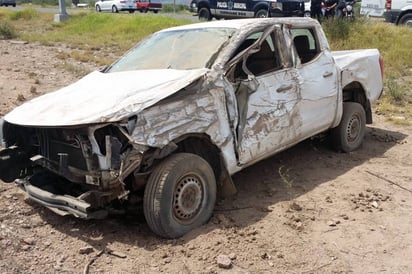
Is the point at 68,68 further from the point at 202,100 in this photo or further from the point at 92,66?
the point at 202,100

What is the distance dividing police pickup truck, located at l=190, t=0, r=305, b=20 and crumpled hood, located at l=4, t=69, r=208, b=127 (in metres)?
15.0

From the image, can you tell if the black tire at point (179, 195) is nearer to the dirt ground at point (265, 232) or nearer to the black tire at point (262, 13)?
the dirt ground at point (265, 232)

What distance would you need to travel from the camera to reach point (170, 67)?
4699 millimetres

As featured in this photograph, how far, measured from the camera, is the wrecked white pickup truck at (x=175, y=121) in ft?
12.5

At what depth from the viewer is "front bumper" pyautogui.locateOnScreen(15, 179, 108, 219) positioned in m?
3.74

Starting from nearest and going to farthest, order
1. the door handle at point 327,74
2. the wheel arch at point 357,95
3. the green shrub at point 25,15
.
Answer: the door handle at point 327,74
the wheel arch at point 357,95
the green shrub at point 25,15

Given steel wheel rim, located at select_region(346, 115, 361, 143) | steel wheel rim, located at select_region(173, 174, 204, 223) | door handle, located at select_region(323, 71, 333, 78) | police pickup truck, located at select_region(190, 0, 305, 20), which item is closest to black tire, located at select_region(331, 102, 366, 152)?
steel wheel rim, located at select_region(346, 115, 361, 143)

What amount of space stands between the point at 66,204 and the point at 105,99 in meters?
0.91

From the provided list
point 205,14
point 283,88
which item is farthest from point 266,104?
point 205,14

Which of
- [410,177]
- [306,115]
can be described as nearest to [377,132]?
[410,177]

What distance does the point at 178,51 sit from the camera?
4.90 metres

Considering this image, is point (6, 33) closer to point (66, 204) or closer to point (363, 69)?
point (363, 69)

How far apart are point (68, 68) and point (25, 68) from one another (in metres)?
1.28

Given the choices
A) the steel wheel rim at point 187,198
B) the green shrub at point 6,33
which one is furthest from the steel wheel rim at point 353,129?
the green shrub at point 6,33
